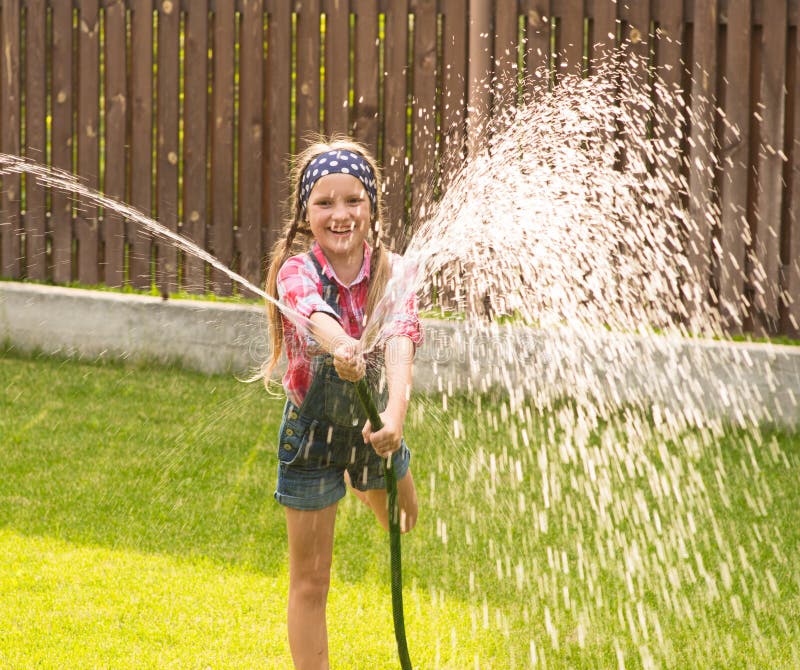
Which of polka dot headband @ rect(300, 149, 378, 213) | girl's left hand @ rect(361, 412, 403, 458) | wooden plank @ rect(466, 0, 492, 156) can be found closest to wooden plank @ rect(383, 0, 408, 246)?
wooden plank @ rect(466, 0, 492, 156)

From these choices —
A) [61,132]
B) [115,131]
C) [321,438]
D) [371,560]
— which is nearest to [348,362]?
[321,438]

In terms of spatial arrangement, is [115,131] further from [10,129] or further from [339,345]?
[339,345]

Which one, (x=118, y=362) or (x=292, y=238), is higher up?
(x=292, y=238)

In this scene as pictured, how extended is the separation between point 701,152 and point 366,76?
5.91 feet

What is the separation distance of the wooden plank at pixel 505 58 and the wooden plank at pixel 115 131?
2184mm

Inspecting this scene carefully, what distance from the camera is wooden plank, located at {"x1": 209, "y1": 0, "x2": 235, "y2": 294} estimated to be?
6.82 meters

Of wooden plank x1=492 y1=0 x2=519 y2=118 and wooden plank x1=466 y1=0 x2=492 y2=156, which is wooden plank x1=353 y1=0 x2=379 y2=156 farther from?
wooden plank x1=492 y1=0 x2=519 y2=118

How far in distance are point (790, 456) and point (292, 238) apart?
274cm

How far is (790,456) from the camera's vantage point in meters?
5.02

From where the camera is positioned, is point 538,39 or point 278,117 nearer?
point 538,39

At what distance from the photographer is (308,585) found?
293cm

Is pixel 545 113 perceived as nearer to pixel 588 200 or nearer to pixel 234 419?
pixel 588 200

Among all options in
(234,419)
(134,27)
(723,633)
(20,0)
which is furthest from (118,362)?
(723,633)

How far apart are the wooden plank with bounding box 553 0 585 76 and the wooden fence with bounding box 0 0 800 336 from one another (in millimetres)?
10
